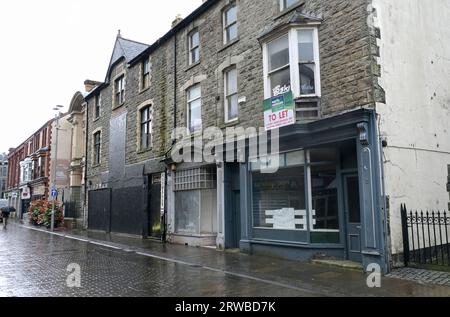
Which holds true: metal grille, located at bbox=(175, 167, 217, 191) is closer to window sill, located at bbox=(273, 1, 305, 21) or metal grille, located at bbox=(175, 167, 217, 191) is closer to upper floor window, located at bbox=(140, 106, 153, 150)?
upper floor window, located at bbox=(140, 106, 153, 150)

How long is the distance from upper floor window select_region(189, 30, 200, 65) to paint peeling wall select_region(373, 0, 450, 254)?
8337 millimetres

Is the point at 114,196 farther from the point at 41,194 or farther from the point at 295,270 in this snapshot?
the point at 41,194

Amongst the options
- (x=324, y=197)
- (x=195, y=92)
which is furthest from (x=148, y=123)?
(x=324, y=197)

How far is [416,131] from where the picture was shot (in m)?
10.9

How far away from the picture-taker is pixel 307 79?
11.6 meters

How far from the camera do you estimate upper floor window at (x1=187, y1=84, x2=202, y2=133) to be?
53.9 ft

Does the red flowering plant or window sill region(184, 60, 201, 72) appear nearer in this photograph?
window sill region(184, 60, 201, 72)

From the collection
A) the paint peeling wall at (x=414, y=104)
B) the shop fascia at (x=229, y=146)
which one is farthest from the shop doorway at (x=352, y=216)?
the shop fascia at (x=229, y=146)

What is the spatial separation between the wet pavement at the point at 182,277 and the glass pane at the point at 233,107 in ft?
16.0

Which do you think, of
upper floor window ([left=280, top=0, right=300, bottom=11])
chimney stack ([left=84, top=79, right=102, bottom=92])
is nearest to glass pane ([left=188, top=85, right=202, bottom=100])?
upper floor window ([left=280, top=0, right=300, bottom=11])

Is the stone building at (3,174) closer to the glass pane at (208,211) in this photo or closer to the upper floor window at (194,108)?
the upper floor window at (194,108)

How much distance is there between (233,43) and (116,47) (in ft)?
38.9

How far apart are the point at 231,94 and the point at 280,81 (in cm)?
283
